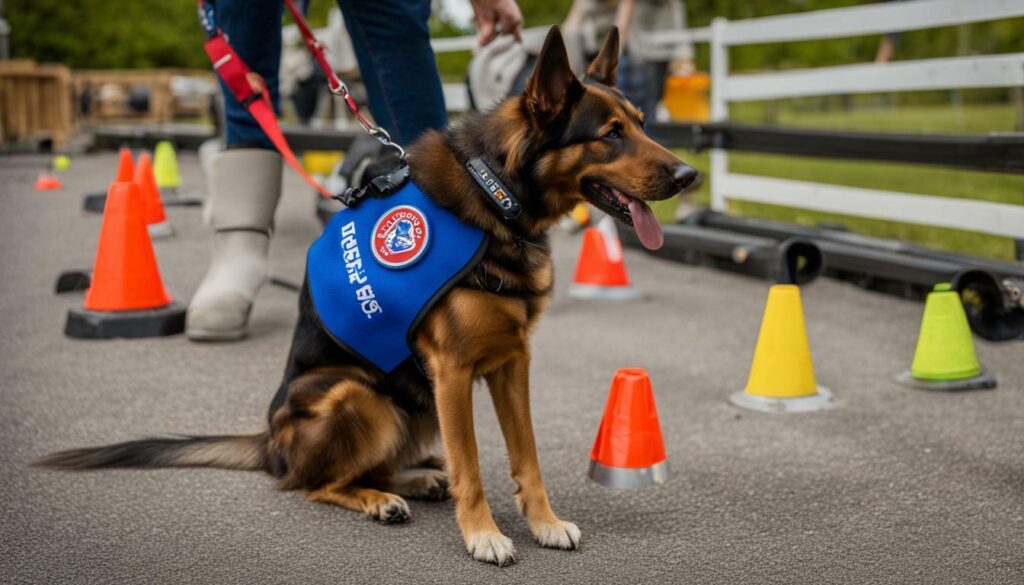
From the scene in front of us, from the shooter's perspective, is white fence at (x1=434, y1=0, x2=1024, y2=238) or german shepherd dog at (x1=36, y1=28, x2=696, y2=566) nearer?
german shepherd dog at (x1=36, y1=28, x2=696, y2=566)

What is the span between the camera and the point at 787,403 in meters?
4.23

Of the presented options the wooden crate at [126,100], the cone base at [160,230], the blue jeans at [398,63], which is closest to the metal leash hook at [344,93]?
the blue jeans at [398,63]

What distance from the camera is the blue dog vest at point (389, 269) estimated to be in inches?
115

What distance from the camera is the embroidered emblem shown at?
295 centimetres

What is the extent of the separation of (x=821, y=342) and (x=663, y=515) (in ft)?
8.09

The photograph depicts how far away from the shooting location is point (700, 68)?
34.3m

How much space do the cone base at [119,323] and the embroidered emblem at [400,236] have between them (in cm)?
243

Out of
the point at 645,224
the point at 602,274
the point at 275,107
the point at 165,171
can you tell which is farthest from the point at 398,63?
the point at 165,171

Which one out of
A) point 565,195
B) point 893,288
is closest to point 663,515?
point 565,195

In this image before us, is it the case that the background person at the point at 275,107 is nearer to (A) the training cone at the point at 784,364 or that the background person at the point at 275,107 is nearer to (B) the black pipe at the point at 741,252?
(A) the training cone at the point at 784,364

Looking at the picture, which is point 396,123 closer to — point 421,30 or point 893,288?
point 421,30

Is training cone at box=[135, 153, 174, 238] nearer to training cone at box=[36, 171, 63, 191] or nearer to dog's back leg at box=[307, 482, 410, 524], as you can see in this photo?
training cone at box=[36, 171, 63, 191]

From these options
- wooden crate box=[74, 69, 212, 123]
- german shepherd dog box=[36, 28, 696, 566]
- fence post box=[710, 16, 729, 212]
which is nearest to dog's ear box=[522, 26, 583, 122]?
german shepherd dog box=[36, 28, 696, 566]

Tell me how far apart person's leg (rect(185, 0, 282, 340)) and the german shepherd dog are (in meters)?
1.81
